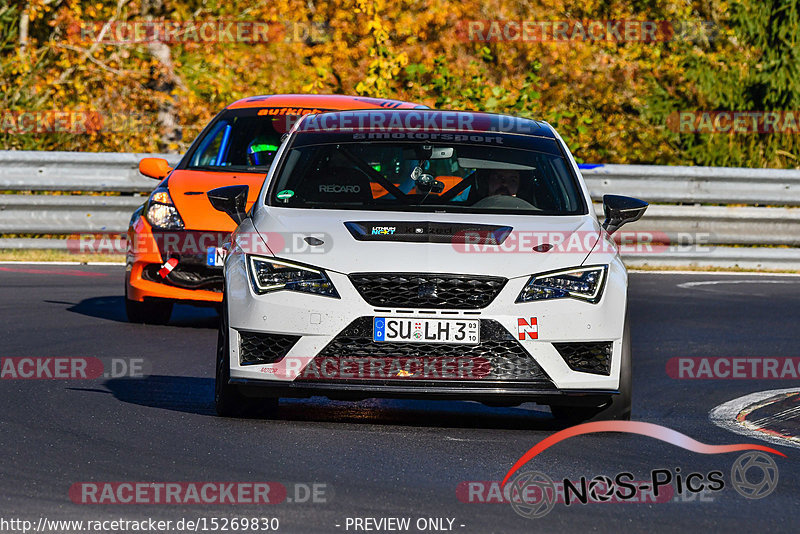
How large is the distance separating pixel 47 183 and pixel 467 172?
31.9 feet

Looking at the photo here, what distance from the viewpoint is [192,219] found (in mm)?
11289

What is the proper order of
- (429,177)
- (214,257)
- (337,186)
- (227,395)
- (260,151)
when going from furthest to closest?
(260,151), (214,257), (429,177), (337,186), (227,395)

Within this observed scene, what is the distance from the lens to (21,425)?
739 cm

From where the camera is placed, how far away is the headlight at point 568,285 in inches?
286

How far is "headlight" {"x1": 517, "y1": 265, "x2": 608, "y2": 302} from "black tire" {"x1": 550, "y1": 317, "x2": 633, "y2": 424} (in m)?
0.25

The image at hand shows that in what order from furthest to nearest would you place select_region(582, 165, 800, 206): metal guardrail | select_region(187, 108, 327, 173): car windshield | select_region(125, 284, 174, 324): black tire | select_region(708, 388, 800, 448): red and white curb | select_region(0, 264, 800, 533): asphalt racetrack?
select_region(582, 165, 800, 206): metal guardrail, select_region(187, 108, 327, 173): car windshield, select_region(125, 284, 174, 324): black tire, select_region(708, 388, 800, 448): red and white curb, select_region(0, 264, 800, 533): asphalt racetrack

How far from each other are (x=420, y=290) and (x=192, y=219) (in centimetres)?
443

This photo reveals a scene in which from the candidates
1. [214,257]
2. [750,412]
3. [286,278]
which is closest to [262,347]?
[286,278]

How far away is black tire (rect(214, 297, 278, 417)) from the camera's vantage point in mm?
7480

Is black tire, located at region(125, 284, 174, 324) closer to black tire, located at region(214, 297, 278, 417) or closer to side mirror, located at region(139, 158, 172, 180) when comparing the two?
side mirror, located at region(139, 158, 172, 180)

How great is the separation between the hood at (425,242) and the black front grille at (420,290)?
0.03 m

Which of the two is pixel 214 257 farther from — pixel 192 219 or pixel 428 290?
pixel 428 290

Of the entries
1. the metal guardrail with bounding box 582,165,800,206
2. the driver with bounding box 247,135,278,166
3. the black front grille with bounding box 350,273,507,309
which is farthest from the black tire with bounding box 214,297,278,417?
the metal guardrail with bounding box 582,165,800,206

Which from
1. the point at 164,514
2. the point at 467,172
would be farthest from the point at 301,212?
the point at 164,514
